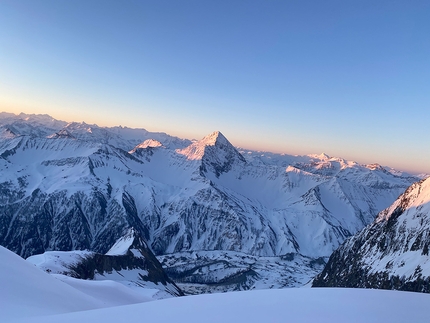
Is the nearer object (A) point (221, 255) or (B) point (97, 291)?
(B) point (97, 291)

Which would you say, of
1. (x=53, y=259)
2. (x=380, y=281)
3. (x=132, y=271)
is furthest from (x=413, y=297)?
(x=132, y=271)

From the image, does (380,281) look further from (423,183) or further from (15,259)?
(15,259)

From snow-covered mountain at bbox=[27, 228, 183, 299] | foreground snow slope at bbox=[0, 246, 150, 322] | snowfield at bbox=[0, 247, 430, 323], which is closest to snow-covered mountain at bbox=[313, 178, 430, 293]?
snowfield at bbox=[0, 247, 430, 323]

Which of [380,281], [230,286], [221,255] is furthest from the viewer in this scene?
[221,255]

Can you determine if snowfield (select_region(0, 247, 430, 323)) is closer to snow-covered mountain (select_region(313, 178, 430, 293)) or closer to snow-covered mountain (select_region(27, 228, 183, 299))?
snow-covered mountain (select_region(313, 178, 430, 293))

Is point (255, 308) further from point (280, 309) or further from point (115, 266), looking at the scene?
point (115, 266)

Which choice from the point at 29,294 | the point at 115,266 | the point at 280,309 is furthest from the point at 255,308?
the point at 115,266

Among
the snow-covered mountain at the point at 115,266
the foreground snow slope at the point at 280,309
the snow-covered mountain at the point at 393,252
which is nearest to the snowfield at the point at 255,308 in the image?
the foreground snow slope at the point at 280,309
